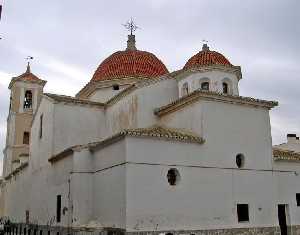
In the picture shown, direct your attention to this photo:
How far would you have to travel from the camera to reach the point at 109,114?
1900 centimetres

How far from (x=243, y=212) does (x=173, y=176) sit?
128 inches

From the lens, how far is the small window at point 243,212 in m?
14.6

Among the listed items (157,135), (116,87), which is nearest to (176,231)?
(157,135)

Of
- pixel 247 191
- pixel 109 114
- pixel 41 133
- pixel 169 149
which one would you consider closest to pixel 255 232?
pixel 247 191

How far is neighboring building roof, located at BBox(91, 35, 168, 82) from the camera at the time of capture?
69.2 ft

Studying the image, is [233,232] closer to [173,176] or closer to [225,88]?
[173,176]

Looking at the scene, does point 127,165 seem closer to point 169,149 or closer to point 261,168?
point 169,149

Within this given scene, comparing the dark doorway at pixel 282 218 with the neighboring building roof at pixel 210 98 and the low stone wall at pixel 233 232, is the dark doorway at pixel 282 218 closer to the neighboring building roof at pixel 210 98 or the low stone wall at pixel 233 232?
the low stone wall at pixel 233 232

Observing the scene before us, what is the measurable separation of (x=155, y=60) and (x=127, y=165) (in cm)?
1105

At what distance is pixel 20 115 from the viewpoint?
2678 cm

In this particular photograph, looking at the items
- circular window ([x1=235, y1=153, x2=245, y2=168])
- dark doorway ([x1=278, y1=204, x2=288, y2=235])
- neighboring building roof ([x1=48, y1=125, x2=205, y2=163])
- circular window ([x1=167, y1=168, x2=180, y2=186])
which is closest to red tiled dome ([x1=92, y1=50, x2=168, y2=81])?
neighboring building roof ([x1=48, y1=125, x2=205, y2=163])

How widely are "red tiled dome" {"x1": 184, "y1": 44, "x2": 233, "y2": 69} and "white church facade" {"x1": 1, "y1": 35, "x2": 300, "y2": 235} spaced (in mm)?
65

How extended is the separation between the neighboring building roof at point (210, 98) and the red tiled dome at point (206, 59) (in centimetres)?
226

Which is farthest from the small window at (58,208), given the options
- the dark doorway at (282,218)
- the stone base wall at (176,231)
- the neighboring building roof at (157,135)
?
Answer: the dark doorway at (282,218)
